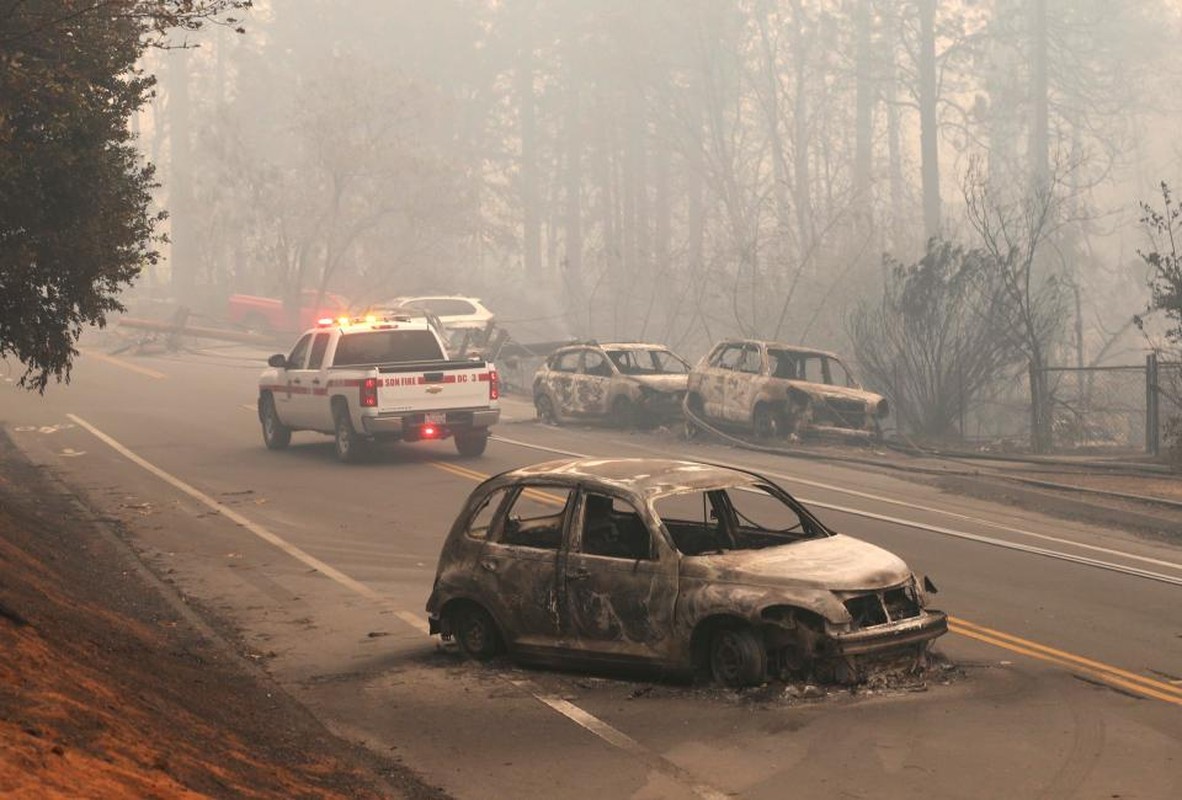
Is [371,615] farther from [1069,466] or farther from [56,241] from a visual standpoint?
[1069,466]

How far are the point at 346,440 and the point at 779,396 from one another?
27.1 ft

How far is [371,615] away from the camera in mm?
13773

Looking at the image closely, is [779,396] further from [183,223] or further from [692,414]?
[183,223]

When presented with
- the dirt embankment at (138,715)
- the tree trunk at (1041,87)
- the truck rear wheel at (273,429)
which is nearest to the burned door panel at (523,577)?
the dirt embankment at (138,715)

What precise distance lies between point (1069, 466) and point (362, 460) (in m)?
10.8

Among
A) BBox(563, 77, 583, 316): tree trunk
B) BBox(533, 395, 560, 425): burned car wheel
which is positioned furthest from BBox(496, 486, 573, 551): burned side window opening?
BBox(563, 77, 583, 316): tree trunk

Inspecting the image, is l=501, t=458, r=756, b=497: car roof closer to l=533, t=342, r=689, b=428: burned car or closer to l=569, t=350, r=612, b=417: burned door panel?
l=533, t=342, r=689, b=428: burned car

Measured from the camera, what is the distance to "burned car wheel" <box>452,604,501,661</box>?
11.4 meters

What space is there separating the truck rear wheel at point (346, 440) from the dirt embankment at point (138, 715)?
10249mm

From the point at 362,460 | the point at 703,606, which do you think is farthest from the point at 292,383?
the point at 703,606

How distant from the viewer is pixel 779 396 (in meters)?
29.0

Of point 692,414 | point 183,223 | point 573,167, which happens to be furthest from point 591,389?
point 573,167

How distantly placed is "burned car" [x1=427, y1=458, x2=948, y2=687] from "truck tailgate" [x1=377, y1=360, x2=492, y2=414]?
1224 cm

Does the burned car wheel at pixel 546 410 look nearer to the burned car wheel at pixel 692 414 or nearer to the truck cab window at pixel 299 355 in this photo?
the burned car wheel at pixel 692 414
